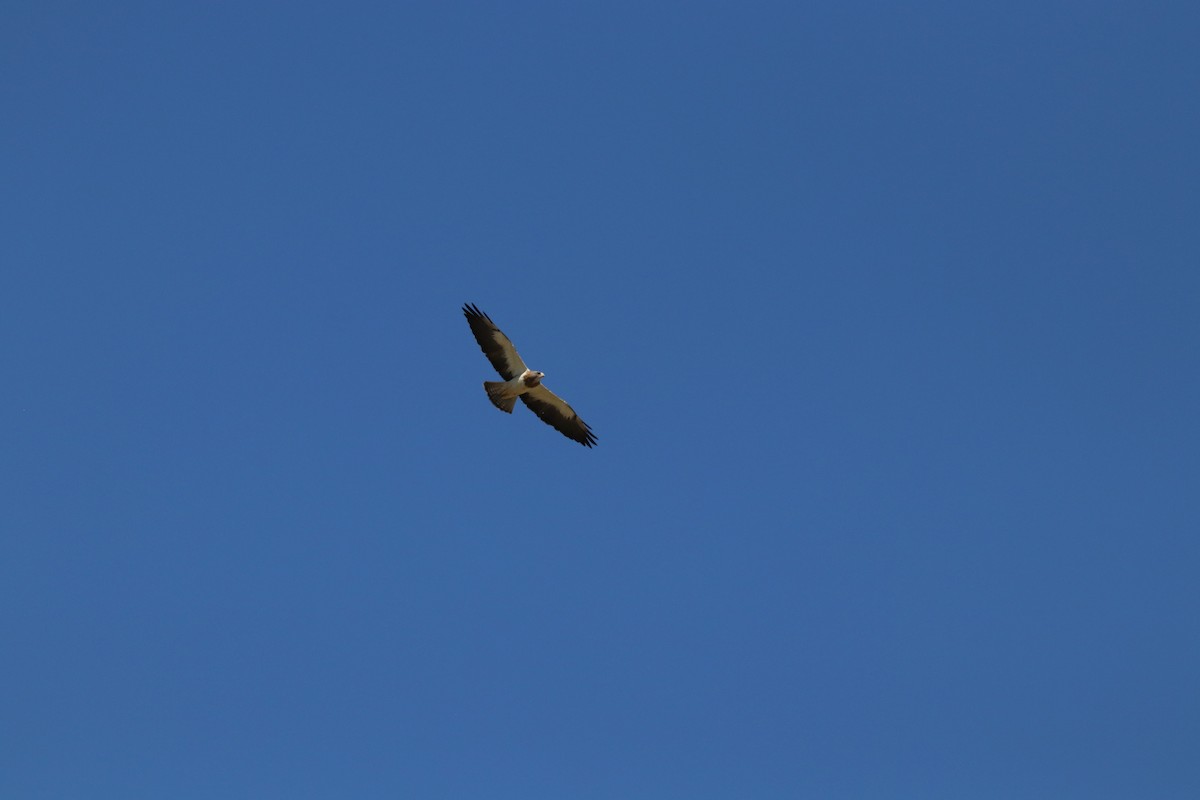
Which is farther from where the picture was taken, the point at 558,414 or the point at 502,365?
the point at 558,414

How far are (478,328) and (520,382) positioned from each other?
4.97 ft

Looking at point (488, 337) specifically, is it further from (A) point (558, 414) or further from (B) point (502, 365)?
(A) point (558, 414)

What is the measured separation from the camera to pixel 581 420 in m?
35.2

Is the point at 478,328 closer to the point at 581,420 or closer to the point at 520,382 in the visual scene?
the point at 520,382

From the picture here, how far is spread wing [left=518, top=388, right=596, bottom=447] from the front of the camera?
34375mm

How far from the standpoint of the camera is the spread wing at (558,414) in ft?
113

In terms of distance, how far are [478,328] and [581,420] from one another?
382 cm

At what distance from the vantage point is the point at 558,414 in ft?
115

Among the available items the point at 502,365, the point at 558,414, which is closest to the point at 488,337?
the point at 502,365

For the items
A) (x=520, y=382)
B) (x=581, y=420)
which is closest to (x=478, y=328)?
(x=520, y=382)

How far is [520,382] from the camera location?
33.0 m

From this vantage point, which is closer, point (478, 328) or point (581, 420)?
point (478, 328)

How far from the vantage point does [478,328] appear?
33.0m

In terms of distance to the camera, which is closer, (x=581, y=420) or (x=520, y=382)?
(x=520, y=382)
